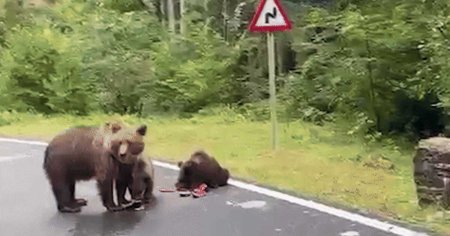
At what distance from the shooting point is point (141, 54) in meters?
22.2

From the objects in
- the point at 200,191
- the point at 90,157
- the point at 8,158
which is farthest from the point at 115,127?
the point at 8,158

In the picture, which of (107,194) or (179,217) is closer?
(179,217)

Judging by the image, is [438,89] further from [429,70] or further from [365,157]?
[365,157]

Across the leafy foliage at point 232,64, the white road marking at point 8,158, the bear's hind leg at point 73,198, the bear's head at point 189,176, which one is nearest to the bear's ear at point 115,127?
the bear's hind leg at point 73,198

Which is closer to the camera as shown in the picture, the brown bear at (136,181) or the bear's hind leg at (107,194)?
the bear's hind leg at (107,194)

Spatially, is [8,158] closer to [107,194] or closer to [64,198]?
[64,198]

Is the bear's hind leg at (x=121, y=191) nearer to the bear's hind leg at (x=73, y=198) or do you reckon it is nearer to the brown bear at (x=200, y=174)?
the bear's hind leg at (x=73, y=198)

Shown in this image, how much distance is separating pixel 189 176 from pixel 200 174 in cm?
15

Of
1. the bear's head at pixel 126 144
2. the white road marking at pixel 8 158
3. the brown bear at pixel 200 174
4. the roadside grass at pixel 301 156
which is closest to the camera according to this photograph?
the bear's head at pixel 126 144

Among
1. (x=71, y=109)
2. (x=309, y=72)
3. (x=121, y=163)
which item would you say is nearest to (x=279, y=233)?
(x=121, y=163)

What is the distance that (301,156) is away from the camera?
1248 cm

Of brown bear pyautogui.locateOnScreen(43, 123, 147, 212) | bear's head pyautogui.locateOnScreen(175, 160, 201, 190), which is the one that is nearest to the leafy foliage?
bear's head pyautogui.locateOnScreen(175, 160, 201, 190)

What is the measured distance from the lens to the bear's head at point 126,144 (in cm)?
852

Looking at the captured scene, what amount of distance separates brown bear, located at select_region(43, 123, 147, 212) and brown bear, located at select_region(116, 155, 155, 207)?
108 millimetres
